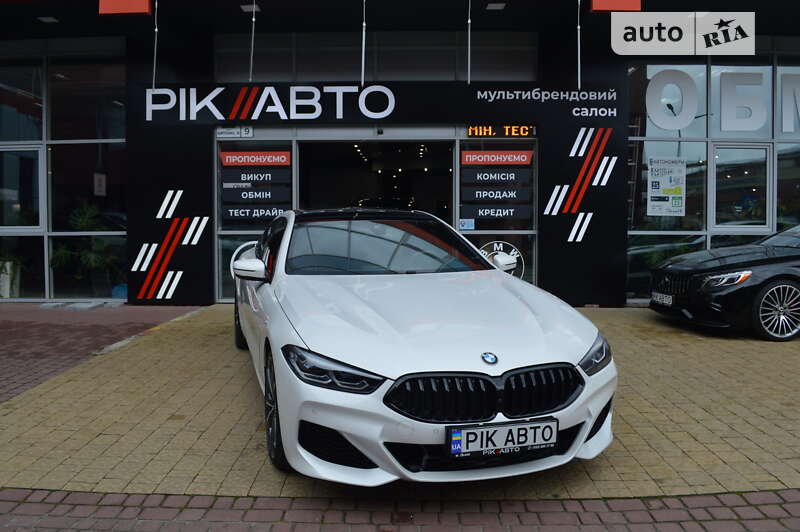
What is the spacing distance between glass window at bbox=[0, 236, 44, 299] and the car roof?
745cm

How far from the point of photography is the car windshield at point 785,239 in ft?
25.4

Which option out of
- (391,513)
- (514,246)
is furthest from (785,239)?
(391,513)

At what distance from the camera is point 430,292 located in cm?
390

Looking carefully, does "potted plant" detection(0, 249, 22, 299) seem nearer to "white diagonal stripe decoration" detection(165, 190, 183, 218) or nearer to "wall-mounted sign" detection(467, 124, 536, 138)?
"white diagonal stripe decoration" detection(165, 190, 183, 218)

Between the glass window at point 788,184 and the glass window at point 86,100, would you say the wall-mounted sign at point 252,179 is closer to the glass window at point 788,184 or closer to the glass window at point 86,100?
the glass window at point 86,100

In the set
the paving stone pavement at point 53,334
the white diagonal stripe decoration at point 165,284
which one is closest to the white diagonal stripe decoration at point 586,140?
the paving stone pavement at point 53,334

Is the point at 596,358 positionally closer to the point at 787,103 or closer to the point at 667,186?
the point at 667,186

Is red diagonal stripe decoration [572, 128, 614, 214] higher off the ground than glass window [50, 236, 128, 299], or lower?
higher

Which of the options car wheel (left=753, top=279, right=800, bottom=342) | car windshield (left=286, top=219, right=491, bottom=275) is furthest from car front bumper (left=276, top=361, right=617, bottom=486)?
car wheel (left=753, top=279, right=800, bottom=342)

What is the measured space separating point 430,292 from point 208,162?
23.4ft

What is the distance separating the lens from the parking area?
11.3ft

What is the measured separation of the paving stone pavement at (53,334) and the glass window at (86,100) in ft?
9.86

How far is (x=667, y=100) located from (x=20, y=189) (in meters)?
11.0

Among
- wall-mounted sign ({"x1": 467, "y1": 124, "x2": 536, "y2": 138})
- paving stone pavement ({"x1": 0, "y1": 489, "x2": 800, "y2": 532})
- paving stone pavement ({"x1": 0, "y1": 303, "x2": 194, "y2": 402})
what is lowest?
paving stone pavement ({"x1": 0, "y1": 489, "x2": 800, "y2": 532})
